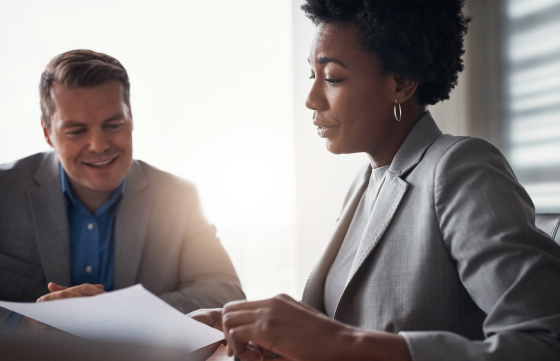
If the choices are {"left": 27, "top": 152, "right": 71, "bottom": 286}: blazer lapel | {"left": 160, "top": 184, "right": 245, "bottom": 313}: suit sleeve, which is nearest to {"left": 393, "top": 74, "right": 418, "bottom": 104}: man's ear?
{"left": 160, "top": 184, "right": 245, "bottom": 313}: suit sleeve

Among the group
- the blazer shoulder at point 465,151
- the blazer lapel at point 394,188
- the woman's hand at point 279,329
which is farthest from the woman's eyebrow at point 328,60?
the woman's hand at point 279,329

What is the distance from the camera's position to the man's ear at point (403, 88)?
50.8 inches

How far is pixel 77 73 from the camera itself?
1.63m

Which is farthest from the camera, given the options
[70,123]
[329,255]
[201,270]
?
[201,270]

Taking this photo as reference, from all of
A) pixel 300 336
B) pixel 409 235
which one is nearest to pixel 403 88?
pixel 409 235

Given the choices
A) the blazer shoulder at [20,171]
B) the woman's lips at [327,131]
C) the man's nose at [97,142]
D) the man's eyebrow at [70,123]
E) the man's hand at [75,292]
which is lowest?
the man's hand at [75,292]

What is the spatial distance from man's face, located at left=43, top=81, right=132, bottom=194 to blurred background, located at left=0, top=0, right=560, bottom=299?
970mm

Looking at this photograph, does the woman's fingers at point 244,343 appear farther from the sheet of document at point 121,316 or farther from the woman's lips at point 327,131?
the woman's lips at point 327,131

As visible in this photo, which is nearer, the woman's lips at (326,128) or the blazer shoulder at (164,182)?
the woman's lips at (326,128)

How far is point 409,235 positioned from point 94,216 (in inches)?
48.0

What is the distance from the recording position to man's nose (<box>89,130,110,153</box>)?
5.32 ft

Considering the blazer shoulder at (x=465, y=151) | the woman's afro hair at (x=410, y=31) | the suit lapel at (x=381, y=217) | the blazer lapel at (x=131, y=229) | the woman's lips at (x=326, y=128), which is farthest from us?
the blazer lapel at (x=131, y=229)

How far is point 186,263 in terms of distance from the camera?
176 centimetres

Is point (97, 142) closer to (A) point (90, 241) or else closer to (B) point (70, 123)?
(B) point (70, 123)
